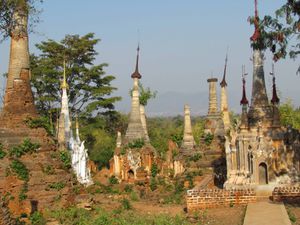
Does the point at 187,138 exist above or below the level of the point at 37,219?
above

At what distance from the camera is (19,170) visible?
47.8 feet

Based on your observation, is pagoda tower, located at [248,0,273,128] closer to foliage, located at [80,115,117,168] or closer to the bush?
the bush

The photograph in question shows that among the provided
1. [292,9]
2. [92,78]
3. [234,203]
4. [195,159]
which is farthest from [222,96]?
[292,9]

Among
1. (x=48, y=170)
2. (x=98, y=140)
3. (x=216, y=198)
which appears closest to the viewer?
(x=216, y=198)

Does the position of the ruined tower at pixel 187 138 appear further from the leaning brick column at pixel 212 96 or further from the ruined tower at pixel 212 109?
the leaning brick column at pixel 212 96

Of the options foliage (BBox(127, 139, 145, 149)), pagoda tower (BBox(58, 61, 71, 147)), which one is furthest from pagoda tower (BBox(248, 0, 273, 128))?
pagoda tower (BBox(58, 61, 71, 147))

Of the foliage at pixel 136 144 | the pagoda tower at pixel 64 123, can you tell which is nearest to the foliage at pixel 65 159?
the pagoda tower at pixel 64 123

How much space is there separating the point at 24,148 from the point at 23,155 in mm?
231

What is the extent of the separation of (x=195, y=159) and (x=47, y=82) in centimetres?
1498

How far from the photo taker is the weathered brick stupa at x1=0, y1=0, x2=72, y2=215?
14.2 meters

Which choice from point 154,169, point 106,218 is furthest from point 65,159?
point 154,169

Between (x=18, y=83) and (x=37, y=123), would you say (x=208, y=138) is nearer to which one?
(x=37, y=123)

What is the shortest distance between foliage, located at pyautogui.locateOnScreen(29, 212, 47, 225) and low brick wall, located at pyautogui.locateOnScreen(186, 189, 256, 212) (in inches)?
177

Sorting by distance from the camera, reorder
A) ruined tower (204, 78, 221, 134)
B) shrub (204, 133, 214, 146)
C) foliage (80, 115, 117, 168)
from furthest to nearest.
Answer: foliage (80, 115, 117, 168)
ruined tower (204, 78, 221, 134)
shrub (204, 133, 214, 146)
